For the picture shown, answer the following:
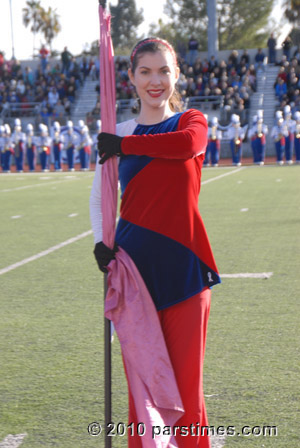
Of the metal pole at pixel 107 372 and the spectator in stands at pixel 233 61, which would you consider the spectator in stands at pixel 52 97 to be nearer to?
the spectator in stands at pixel 233 61

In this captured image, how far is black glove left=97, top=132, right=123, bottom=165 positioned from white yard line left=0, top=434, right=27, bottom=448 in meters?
1.23

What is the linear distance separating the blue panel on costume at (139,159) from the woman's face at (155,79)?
6 cm

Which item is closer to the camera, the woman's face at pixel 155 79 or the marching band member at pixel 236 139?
the woman's face at pixel 155 79

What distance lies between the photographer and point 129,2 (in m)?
83.9

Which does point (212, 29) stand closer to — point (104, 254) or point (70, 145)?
point (70, 145)

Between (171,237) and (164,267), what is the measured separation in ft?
0.32

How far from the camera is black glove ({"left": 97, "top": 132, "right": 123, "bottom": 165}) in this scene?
253 centimetres

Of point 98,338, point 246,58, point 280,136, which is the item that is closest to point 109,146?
point 98,338

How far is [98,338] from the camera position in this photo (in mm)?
4676

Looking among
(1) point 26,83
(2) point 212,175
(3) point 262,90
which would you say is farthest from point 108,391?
(1) point 26,83

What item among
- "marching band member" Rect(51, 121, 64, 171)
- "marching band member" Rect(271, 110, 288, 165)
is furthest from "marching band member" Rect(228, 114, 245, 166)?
"marching band member" Rect(51, 121, 64, 171)

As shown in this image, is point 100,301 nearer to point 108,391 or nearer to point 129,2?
point 108,391

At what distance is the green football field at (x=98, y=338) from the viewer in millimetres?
3332

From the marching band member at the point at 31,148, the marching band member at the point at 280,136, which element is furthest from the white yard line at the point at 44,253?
the marching band member at the point at 31,148
